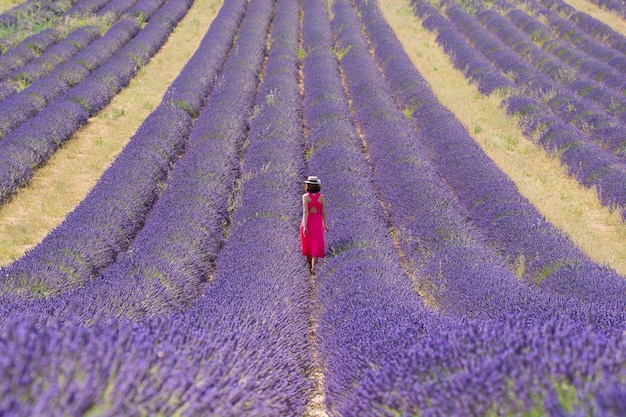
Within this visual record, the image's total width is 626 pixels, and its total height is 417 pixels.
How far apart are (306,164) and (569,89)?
7.70m

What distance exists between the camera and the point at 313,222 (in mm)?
5570

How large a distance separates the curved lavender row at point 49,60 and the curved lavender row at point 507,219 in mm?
8171

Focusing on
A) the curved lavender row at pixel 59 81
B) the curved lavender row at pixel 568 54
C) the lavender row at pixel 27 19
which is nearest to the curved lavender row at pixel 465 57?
the curved lavender row at pixel 568 54

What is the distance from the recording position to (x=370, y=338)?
3.18 metres

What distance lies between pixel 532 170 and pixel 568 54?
27.2ft

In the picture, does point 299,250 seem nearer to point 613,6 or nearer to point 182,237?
point 182,237

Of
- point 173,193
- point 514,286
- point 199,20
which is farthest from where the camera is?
point 199,20

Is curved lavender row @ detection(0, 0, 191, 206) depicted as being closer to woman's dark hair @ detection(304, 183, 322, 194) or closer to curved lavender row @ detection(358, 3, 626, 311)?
woman's dark hair @ detection(304, 183, 322, 194)

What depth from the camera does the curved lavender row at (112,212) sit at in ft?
15.6

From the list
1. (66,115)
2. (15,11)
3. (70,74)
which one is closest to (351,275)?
(66,115)

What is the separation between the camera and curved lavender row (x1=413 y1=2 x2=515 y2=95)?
1251 centimetres

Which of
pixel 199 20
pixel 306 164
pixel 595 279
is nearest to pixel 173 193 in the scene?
pixel 306 164

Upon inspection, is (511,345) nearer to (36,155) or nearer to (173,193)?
(173,193)

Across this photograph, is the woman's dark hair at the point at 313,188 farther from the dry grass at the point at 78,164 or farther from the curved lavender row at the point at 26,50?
the curved lavender row at the point at 26,50
